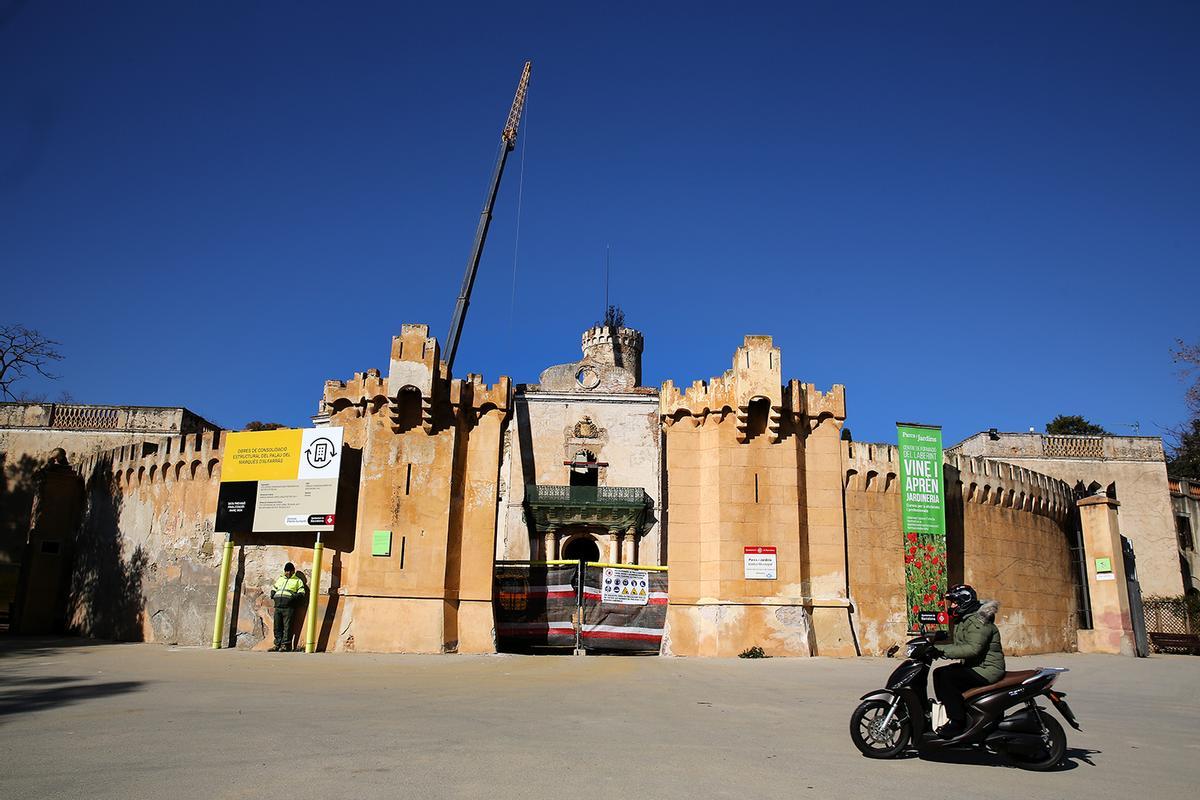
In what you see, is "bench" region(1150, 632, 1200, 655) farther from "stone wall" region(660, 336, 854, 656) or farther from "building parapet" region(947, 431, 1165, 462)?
"stone wall" region(660, 336, 854, 656)

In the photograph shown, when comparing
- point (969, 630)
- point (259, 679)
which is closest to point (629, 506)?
point (259, 679)

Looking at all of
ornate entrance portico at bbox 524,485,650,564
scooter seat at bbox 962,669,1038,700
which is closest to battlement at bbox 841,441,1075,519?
scooter seat at bbox 962,669,1038,700

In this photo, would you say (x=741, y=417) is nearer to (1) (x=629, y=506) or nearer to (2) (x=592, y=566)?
(2) (x=592, y=566)

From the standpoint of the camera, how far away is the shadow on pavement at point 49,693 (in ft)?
31.5

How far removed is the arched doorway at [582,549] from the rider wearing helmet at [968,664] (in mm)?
31890

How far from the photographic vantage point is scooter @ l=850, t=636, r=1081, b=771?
722cm

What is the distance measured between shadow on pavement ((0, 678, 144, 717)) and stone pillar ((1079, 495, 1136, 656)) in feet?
89.4

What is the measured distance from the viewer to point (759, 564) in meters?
19.7

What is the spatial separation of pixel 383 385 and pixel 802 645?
37.4 feet

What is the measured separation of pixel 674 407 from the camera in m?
21.1

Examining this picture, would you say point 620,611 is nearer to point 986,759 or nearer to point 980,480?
point 980,480

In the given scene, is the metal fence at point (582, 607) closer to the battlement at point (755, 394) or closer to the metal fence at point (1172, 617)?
the battlement at point (755, 394)

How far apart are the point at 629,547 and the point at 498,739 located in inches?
1220

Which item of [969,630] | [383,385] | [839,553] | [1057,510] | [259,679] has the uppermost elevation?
[383,385]
